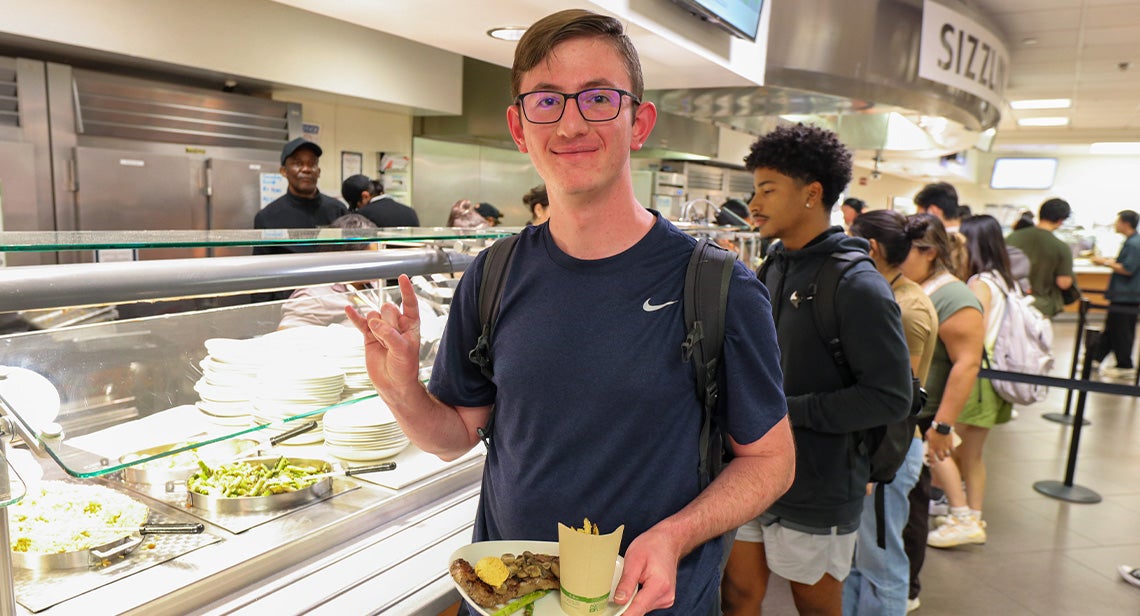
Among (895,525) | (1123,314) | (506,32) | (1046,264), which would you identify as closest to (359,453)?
(895,525)

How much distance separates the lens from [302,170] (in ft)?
14.3

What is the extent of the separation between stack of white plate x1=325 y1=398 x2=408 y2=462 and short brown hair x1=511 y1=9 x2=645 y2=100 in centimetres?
119

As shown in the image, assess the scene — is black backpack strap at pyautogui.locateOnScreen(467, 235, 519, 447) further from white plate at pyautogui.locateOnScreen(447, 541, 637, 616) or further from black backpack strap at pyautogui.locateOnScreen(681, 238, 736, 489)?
black backpack strap at pyautogui.locateOnScreen(681, 238, 736, 489)

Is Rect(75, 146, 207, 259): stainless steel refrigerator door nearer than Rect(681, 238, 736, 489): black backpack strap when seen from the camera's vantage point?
No

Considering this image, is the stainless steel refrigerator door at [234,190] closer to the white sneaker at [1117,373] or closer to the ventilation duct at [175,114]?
the ventilation duct at [175,114]

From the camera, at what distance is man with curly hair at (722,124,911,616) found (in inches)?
88.4

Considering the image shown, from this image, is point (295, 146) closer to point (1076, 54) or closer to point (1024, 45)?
point (1024, 45)

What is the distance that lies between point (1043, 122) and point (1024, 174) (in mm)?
6251

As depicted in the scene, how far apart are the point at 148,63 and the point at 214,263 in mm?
3590

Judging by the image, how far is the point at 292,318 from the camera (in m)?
2.01

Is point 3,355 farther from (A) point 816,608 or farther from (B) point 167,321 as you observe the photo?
(A) point 816,608

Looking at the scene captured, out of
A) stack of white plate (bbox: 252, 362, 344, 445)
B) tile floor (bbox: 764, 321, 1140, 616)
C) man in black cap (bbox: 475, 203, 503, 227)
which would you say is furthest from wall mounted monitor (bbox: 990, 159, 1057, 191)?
stack of white plate (bbox: 252, 362, 344, 445)

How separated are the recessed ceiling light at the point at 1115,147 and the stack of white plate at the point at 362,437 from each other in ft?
56.5

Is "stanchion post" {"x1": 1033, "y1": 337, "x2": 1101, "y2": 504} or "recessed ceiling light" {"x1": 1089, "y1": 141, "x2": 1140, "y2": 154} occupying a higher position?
"recessed ceiling light" {"x1": 1089, "y1": 141, "x2": 1140, "y2": 154}
